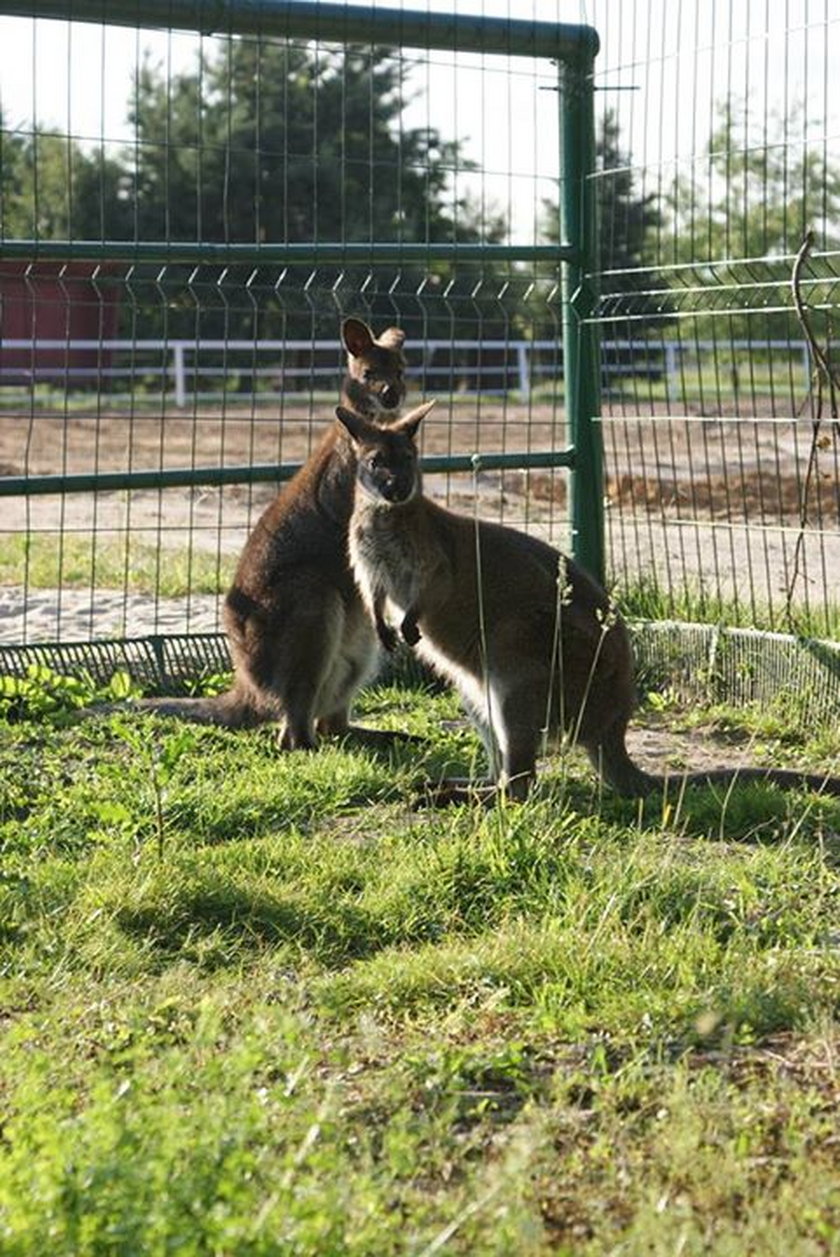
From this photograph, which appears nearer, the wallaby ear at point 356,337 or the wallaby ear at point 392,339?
the wallaby ear at point 356,337

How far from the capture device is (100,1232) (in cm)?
296

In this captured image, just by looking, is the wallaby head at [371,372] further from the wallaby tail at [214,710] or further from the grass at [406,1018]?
the grass at [406,1018]

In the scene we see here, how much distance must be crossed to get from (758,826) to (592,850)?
776 millimetres

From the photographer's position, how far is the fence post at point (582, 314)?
347 inches

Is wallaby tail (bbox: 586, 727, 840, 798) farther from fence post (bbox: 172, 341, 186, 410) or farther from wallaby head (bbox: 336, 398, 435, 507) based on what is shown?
fence post (bbox: 172, 341, 186, 410)

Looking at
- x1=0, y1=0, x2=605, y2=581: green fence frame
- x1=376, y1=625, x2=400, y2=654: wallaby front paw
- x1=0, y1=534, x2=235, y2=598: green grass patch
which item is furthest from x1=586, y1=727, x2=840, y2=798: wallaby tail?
x1=0, y1=534, x2=235, y2=598: green grass patch

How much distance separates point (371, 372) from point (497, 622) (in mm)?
2449

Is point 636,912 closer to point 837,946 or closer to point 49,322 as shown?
point 837,946

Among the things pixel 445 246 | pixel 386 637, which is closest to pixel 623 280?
pixel 445 246

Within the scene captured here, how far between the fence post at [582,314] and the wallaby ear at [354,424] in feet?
6.51

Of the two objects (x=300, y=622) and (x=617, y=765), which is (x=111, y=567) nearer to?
(x=300, y=622)

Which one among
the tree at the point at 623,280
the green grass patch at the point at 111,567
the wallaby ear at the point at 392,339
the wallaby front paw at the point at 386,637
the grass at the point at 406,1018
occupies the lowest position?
the grass at the point at 406,1018

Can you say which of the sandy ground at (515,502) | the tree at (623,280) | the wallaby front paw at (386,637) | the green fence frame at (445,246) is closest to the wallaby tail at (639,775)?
the wallaby front paw at (386,637)

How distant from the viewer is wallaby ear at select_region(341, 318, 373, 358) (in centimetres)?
866
